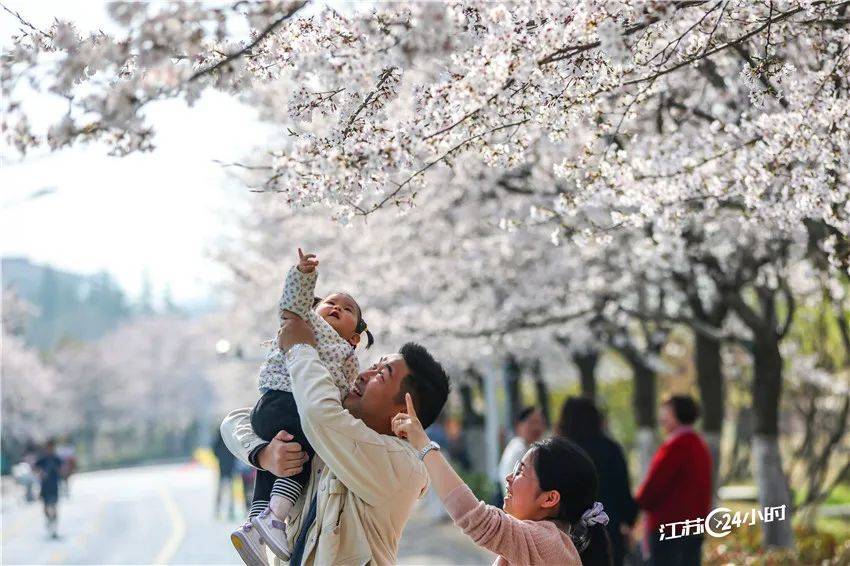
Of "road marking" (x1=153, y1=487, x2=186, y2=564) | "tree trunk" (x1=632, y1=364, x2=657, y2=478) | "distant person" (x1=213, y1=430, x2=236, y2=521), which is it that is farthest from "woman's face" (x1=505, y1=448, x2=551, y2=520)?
"distant person" (x1=213, y1=430, x2=236, y2=521)

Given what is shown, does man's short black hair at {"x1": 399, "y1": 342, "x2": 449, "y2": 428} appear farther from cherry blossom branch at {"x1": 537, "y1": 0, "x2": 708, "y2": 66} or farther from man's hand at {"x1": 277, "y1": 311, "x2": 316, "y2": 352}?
cherry blossom branch at {"x1": 537, "y1": 0, "x2": 708, "y2": 66}

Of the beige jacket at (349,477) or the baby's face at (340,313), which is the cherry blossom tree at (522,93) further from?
the beige jacket at (349,477)

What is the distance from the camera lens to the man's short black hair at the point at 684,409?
833 cm

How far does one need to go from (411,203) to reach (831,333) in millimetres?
19690

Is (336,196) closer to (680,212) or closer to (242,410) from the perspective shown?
(242,410)

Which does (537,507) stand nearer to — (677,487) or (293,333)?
(293,333)

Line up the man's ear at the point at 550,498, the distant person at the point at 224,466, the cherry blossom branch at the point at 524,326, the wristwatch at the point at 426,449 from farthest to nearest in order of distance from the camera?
1. the distant person at the point at 224,466
2. the cherry blossom branch at the point at 524,326
3. the man's ear at the point at 550,498
4. the wristwatch at the point at 426,449

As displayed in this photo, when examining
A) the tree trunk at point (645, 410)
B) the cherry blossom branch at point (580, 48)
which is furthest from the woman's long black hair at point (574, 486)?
the tree trunk at point (645, 410)

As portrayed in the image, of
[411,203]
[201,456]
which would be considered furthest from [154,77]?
[201,456]

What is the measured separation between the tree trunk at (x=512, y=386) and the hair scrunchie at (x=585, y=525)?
1773cm

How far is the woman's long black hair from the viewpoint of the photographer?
4.17m

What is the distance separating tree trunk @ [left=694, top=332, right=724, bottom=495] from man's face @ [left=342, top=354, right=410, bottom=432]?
1069 centimetres

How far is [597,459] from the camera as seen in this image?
7.79 m

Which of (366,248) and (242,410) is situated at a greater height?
(366,248)
